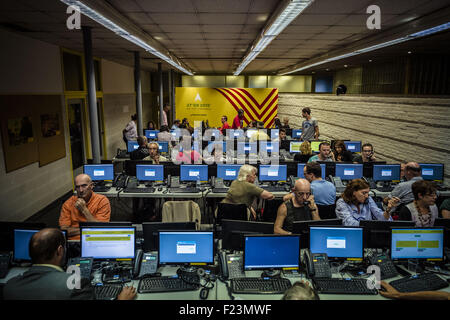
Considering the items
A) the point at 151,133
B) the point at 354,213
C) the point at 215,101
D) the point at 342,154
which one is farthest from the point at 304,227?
the point at 215,101

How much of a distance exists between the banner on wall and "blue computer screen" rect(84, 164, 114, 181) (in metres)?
8.76

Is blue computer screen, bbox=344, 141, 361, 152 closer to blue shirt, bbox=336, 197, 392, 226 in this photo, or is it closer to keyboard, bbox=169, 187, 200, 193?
keyboard, bbox=169, 187, 200, 193

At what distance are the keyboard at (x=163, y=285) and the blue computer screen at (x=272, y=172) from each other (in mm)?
3516

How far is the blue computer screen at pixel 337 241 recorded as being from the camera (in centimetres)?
304

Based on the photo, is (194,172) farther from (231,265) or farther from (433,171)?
(433,171)

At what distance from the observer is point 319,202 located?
4.38 meters

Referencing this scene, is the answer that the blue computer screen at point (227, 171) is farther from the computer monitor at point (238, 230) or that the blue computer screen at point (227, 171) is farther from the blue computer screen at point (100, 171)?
the computer monitor at point (238, 230)

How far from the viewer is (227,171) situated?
20.2 ft

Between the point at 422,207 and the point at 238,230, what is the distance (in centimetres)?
214

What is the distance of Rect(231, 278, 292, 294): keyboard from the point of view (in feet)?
8.96

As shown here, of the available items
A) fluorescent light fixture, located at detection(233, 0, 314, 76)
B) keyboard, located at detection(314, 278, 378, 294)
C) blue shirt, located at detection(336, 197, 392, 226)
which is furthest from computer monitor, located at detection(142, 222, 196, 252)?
fluorescent light fixture, located at detection(233, 0, 314, 76)
